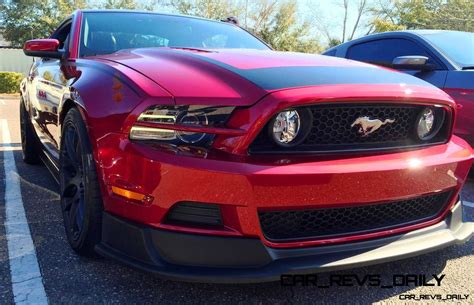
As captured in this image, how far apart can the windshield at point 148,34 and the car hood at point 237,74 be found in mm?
591

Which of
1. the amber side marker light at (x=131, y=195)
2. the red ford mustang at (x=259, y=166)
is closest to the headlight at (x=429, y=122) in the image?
the red ford mustang at (x=259, y=166)

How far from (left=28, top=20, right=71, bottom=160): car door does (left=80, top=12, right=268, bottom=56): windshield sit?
24 cm

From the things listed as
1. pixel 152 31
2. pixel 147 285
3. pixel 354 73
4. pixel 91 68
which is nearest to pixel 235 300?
pixel 147 285

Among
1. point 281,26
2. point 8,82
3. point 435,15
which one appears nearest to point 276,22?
point 281,26

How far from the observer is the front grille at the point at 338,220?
1846 mm

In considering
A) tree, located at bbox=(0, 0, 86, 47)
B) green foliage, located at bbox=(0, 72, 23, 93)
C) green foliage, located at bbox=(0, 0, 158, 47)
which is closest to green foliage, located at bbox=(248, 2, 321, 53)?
green foliage, located at bbox=(0, 0, 158, 47)

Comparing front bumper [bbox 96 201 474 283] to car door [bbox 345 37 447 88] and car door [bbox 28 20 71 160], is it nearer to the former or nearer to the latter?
car door [bbox 28 20 71 160]

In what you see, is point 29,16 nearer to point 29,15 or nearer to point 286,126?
point 29,15

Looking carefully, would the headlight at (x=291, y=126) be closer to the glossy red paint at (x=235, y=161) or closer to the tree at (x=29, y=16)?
the glossy red paint at (x=235, y=161)

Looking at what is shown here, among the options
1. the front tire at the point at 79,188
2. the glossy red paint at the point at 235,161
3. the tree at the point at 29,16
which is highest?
the glossy red paint at the point at 235,161

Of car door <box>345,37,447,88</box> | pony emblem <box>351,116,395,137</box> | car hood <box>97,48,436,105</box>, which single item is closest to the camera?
car hood <box>97,48,436,105</box>

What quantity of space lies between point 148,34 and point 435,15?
26.8m

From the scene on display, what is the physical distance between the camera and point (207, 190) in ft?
5.57

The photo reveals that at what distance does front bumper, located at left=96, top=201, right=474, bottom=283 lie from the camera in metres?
1.71
